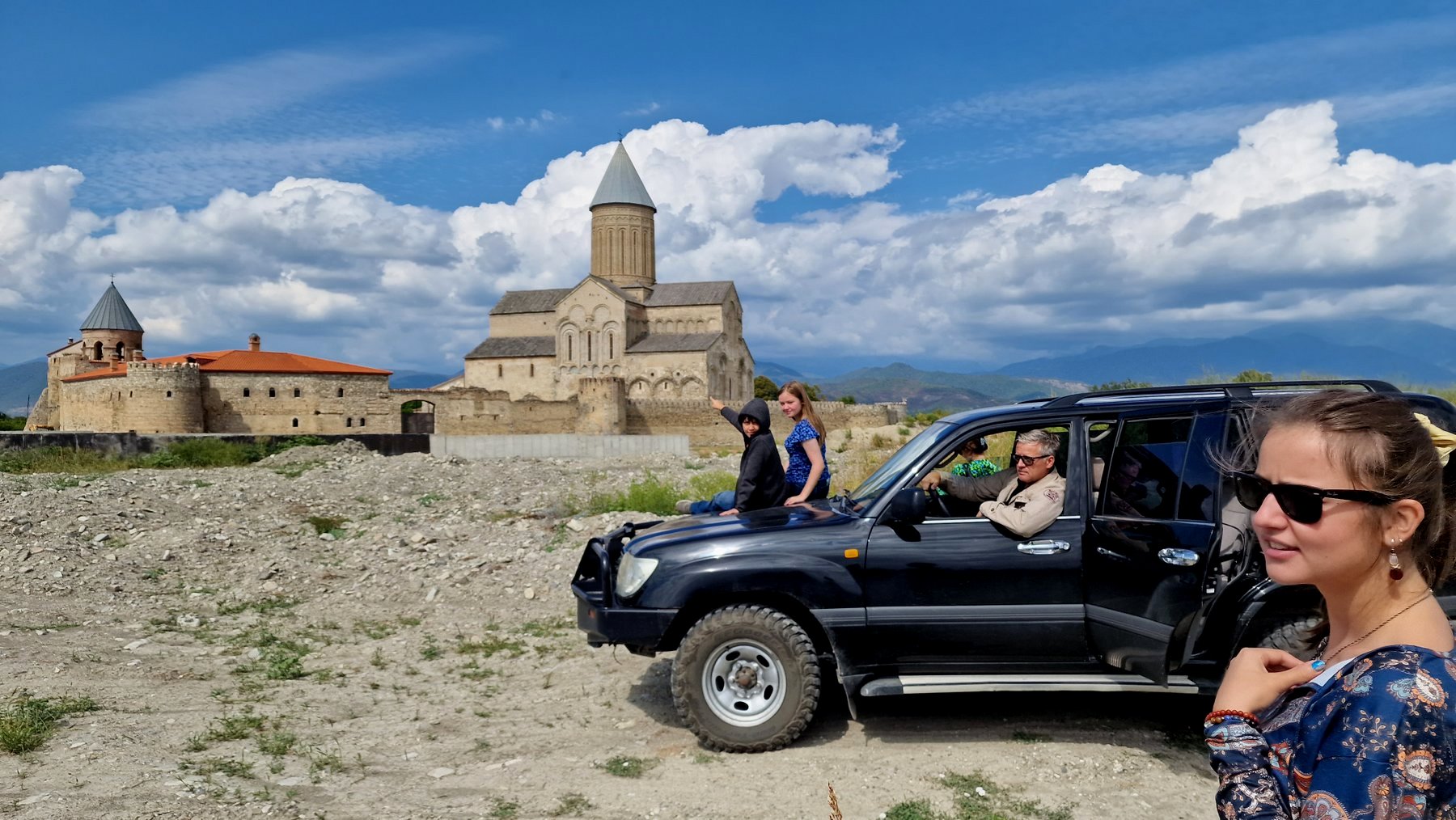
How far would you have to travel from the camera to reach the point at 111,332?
7712 cm

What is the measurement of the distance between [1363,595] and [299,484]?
69.5ft

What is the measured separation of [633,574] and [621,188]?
249 ft

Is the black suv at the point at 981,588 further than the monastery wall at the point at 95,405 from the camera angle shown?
No

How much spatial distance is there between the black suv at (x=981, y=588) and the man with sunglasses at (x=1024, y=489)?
0.25 feet

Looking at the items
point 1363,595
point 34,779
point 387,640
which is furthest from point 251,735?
point 1363,595

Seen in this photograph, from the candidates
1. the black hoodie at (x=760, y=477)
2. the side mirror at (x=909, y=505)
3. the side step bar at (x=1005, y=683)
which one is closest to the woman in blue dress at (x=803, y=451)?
the black hoodie at (x=760, y=477)

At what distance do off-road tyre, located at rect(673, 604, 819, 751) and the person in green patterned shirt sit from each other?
1648mm

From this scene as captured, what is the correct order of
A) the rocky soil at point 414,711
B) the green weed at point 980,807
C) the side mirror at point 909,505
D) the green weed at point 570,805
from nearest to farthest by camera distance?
the green weed at point 980,807, the green weed at point 570,805, the rocky soil at point 414,711, the side mirror at point 909,505

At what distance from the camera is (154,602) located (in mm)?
10711

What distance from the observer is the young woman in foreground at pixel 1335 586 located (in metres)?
1.57

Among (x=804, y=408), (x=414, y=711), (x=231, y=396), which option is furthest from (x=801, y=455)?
(x=231, y=396)

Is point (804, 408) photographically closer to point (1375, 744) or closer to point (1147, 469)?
point (1147, 469)

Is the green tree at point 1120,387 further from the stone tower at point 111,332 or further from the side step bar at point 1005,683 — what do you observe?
the stone tower at point 111,332

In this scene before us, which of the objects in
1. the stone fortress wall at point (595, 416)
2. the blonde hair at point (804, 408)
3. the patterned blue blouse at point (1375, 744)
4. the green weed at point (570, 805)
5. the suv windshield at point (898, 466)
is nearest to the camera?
the patterned blue blouse at point (1375, 744)
